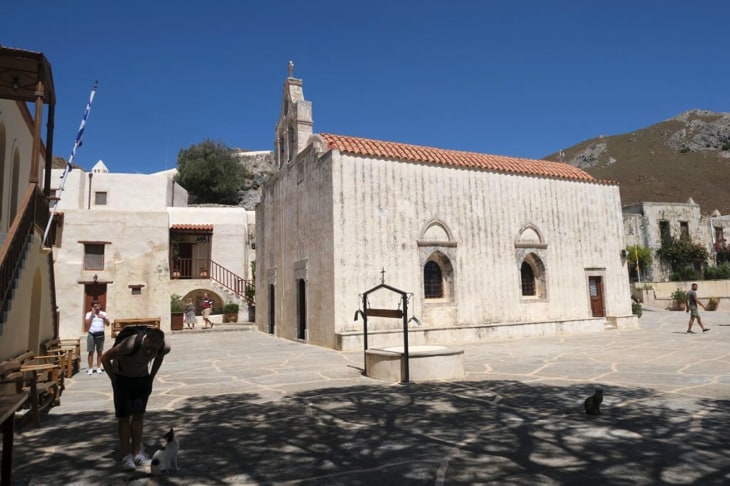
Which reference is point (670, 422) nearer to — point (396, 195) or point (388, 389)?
point (388, 389)

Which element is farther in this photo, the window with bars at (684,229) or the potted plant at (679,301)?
the window with bars at (684,229)

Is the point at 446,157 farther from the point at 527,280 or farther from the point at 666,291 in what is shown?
the point at 666,291

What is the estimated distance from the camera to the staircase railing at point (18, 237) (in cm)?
589

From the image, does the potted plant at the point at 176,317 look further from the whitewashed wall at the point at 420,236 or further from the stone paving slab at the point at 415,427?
the stone paving slab at the point at 415,427

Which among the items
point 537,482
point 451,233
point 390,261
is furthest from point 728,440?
point 451,233

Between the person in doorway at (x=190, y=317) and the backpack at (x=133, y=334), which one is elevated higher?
the backpack at (x=133, y=334)

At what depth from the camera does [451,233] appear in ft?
51.1

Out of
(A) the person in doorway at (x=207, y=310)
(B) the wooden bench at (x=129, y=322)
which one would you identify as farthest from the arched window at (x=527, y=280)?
(B) the wooden bench at (x=129, y=322)

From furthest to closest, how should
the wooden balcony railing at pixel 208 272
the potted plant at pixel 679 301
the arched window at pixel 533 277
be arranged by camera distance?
the wooden balcony railing at pixel 208 272 → the potted plant at pixel 679 301 → the arched window at pixel 533 277

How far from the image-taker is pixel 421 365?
827 centimetres

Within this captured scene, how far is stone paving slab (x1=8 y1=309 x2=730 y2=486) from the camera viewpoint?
3854mm

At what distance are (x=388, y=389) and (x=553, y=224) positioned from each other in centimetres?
1275

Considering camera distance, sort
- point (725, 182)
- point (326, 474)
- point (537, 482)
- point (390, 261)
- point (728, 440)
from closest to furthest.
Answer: point (537, 482), point (326, 474), point (728, 440), point (390, 261), point (725, 182)

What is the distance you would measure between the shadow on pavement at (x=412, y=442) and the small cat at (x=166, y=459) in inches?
3.4
